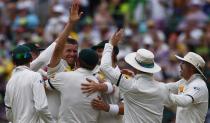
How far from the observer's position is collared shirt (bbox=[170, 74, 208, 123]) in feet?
40.7

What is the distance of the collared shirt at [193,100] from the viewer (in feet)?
40.7

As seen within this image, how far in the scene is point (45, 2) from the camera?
2419 cm

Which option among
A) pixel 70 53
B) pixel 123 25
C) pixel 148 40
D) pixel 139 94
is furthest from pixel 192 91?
pixel 123 25

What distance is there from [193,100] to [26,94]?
231 cm

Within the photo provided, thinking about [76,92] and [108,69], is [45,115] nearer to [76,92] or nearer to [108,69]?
[76,92]

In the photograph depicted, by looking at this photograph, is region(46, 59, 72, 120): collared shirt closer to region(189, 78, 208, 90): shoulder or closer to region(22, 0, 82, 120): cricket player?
region(22, 0, 82, 120): cricket player

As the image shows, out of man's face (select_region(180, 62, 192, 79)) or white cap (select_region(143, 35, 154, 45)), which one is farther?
white cap (select_region(143, 35, 154, 45))

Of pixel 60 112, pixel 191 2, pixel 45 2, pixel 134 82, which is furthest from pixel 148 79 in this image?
pixel 45 2

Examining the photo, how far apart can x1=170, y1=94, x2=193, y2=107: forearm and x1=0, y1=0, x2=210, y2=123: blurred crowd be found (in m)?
6.99

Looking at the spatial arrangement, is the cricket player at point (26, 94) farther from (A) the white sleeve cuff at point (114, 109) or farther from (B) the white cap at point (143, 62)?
(B) the white cap at point (143, 62)

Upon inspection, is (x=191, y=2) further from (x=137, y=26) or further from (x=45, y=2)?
(x=45, y=2)

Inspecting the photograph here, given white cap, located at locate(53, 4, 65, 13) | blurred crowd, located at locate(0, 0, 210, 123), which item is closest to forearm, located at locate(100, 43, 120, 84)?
blurred crowd, located at locate(0, 0, 210, 123)

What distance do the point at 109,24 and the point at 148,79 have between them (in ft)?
33.2

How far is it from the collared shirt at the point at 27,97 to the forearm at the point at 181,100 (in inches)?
67.2
